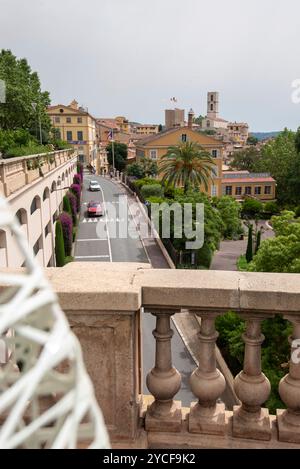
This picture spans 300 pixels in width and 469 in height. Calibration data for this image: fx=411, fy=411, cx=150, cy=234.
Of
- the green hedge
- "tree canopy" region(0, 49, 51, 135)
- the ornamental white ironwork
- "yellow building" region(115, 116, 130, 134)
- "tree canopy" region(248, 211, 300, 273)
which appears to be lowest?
the green hedge

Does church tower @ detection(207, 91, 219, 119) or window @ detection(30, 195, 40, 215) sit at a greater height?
church tower @ detection(207, 91, 219, 119)

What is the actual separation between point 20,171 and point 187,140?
148 ft

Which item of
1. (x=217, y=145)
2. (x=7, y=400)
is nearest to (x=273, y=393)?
(x=7, y=400)

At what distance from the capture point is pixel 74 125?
9062cm

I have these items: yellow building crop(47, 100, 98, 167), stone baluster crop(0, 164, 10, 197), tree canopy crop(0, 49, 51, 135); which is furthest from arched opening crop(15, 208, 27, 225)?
yellow building crop(47, 100, 98, 167)

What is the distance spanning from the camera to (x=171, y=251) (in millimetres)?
30391

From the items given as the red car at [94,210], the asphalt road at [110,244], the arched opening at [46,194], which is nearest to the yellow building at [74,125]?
the asphalt road at [110,244]

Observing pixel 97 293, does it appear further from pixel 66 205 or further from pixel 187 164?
pixel 187 164

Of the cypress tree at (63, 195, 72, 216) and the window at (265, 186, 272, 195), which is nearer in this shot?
→ the cypress tree at (63, 195, 72, 216)

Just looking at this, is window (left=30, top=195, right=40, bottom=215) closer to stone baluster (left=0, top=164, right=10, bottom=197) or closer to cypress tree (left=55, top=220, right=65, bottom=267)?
stone baluster (left=0, top=164, right=10, bottom=197)

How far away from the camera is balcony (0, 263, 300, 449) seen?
2.54m

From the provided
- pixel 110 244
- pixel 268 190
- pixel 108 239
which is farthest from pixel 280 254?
pixel 268 190

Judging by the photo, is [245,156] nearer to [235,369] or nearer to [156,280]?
[235,369]

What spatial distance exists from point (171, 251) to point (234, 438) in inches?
1093
